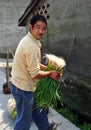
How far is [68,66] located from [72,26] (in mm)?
945

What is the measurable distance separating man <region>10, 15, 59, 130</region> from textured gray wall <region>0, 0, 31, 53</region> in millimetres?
13965

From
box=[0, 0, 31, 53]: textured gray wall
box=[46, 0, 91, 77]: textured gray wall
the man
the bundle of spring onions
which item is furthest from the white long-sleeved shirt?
box=[0, 0, 31, 53]: textured gray wall

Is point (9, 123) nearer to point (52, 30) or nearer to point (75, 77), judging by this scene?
point (75, 77)

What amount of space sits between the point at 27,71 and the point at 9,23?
14.3m

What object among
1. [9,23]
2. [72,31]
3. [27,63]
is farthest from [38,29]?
[9,23]

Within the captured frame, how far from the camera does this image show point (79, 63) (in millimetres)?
7047

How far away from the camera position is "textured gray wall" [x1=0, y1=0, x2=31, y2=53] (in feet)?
58.8

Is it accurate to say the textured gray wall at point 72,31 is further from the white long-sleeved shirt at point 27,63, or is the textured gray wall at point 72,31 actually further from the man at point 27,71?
the white long-sleeved shirt at point 27,63

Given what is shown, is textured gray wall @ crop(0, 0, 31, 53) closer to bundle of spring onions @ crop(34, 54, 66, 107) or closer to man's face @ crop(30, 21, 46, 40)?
bundle of spring onions @ crop(34, 54, 66, 107)

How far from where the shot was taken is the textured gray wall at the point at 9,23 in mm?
17922

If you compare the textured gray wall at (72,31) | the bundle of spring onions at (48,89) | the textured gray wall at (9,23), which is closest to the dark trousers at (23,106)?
the bundle of spring onions at (48,89)

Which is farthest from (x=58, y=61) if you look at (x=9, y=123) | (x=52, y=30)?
(x=52, y=30)

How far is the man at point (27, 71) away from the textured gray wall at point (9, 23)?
45.8 feet

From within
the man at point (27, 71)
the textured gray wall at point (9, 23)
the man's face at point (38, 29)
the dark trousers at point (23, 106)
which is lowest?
the textured gray wall at point (9, 23)
